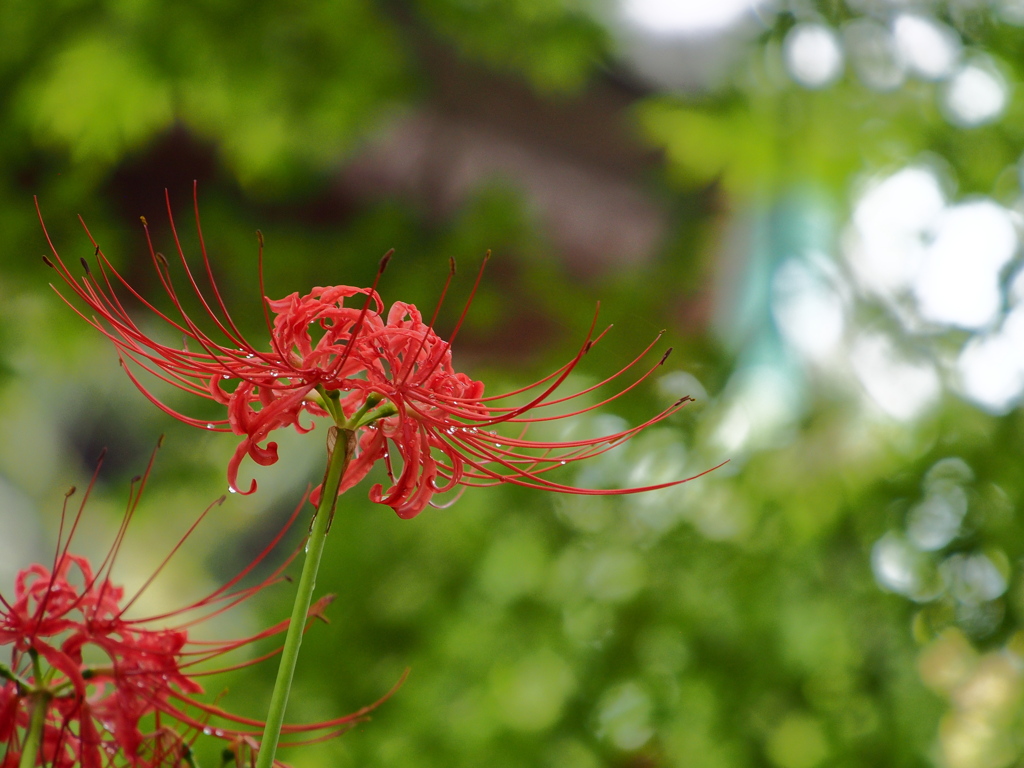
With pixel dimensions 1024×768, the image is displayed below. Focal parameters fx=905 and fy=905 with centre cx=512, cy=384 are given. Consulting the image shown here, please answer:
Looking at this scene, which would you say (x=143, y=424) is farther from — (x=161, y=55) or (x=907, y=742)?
(x=907, y=742)

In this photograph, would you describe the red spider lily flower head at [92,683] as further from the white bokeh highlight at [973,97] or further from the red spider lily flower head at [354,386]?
the white bokeh highlight at [973,97]

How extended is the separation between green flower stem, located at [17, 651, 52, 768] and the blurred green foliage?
763 mm

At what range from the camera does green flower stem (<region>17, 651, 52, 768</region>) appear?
24 centimetres

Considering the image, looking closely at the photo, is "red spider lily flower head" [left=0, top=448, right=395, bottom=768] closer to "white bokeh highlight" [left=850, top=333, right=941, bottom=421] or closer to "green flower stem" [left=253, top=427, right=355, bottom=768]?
"green flower stem" [left=253, top=427, right=355, bottom=768]

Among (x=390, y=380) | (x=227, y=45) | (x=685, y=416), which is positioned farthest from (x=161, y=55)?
(x=390, y=380)

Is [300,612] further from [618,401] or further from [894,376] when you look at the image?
[894,376]

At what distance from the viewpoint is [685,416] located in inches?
41.7

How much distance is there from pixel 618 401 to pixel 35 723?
2.89 feet

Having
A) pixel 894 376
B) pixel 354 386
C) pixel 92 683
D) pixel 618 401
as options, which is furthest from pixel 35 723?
pixel 894 376

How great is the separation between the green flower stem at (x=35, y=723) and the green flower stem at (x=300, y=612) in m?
0.06

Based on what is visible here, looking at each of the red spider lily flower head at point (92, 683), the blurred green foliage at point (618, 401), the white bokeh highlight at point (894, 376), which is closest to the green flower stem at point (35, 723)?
the red spider lily flower head at point (92, 683)

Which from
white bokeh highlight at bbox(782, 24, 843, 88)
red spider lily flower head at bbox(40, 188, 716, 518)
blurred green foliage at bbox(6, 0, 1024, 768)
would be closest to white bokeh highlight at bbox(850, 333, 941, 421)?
blurred green foliage at bbox(6, 0, 1024, 768)

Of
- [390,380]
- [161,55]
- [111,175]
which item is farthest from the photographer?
[111,175]

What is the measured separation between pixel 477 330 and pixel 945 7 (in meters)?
0.67
